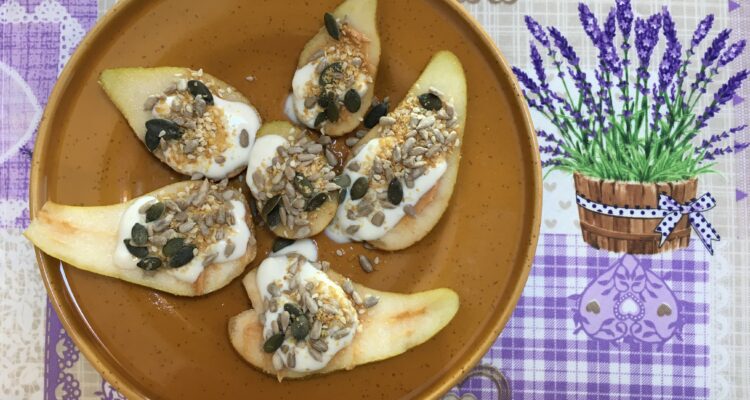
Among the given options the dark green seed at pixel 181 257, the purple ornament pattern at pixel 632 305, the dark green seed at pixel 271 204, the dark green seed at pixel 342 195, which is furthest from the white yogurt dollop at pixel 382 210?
the purple ornament pattern at pixel 632 305

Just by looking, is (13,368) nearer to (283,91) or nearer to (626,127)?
(283,91)

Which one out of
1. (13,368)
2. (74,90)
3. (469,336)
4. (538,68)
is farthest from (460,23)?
(13,368)

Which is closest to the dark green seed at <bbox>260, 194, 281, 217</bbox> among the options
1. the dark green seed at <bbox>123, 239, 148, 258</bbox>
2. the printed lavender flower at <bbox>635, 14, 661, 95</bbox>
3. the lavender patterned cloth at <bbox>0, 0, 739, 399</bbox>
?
the dark green seed at <bbox>123, 239, 148, 258</bbox>

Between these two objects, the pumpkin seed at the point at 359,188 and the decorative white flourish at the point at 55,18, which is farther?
the decorative white flourish at the point at 55,18

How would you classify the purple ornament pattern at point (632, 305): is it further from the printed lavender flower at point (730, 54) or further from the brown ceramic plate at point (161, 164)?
the printed lavender flower at point (730, 54)

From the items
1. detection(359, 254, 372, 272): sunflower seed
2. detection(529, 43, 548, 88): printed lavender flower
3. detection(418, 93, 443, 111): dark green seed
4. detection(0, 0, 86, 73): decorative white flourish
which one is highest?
detection(0, 0, 86, 73): decorative white flourish

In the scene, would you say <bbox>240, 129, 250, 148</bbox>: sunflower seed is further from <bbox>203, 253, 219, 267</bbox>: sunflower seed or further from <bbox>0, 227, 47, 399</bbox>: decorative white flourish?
<bbox>0, 227, 47, 399</bbox>: decorative white flourish
